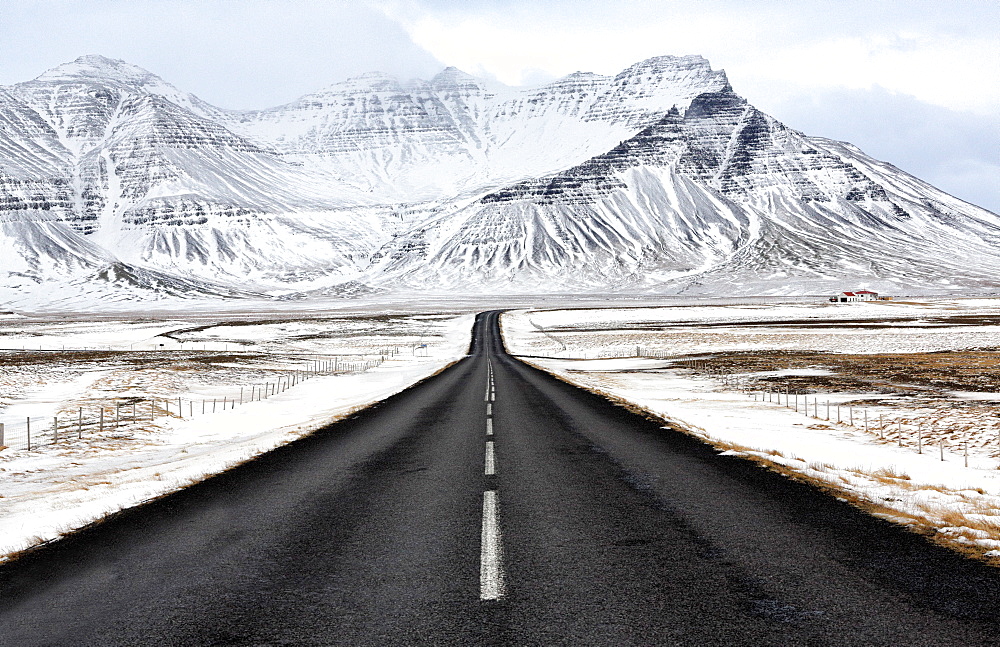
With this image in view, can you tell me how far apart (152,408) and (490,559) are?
23.7m

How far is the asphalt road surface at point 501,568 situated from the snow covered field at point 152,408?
1894 millimetres

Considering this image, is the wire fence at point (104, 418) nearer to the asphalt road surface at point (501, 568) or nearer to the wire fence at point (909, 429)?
the asphalt road surface at point (501, 568)

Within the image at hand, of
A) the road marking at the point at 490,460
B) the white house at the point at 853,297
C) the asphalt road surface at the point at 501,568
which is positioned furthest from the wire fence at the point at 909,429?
the white house at the point at 853,297

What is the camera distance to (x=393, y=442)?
17.1 meters

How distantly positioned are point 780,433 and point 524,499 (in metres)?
11.8

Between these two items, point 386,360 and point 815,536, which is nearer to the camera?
point 815,536

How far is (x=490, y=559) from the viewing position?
7.94 metres

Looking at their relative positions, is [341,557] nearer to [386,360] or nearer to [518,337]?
[386,360]

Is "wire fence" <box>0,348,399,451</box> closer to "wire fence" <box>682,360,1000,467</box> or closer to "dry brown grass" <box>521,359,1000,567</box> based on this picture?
"dry brown grass" <box>521,359,1000,567</box>

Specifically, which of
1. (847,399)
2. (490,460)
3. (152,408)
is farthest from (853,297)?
(490,460)

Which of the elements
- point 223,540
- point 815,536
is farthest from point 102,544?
point 815,536

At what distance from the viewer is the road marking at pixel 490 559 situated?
7020mm

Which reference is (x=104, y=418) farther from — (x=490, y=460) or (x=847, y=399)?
(x=847, y=399)

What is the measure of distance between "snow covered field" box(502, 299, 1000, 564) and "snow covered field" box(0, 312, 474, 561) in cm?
990
